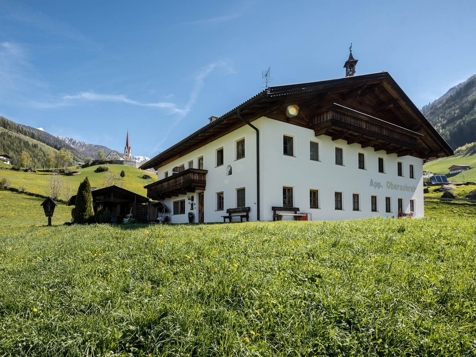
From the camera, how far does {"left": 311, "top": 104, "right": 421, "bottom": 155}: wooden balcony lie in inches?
646

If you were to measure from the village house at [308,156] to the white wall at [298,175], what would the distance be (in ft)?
0.18

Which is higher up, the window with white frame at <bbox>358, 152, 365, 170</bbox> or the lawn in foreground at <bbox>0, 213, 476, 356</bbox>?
the window with white frame at <bbox>358, 152, 365, 170</bbox>

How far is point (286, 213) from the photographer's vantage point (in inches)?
616

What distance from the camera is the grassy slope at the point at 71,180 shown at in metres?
A: 50.4

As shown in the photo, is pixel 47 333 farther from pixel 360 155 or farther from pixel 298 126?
pixel 360 155

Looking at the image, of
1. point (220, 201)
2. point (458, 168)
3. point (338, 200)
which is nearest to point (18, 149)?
point (220, 201)

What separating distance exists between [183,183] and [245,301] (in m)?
17.3

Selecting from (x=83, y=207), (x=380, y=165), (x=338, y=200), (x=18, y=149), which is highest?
(x=18, y=149)

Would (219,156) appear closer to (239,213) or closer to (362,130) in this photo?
(239,213)

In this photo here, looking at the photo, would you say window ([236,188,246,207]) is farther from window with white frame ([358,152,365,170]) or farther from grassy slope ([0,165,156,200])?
grassy slope ([0,165,156,200])

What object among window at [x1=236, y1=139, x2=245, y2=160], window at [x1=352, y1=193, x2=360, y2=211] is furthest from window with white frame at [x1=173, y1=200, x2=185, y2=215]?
window at [x1=352, y1=193, x2=360, y2=211]

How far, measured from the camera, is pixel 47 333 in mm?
3059

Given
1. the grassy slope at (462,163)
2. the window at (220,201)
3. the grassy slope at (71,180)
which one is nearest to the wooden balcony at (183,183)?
the window at (220,201)

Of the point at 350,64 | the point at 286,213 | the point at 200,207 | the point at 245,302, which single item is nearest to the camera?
the point at 245,302
